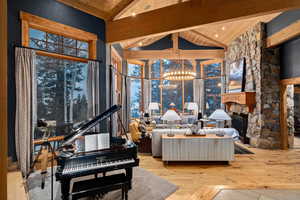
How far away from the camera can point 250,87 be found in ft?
19.4

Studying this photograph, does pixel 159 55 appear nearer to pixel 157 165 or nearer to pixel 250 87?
pixel 250 87

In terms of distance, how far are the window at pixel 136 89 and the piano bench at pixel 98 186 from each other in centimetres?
640

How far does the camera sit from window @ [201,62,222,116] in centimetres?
871

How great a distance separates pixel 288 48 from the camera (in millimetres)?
5027

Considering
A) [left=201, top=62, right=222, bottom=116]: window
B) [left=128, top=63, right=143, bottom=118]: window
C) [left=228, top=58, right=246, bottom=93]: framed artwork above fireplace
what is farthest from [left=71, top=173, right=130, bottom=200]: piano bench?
[left=201, top=62, right=222, bottom=116]: window

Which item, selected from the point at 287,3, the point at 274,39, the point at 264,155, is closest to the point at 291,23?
the point at 274,39

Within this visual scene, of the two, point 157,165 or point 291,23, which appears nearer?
point 157,165

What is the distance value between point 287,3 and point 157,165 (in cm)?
430

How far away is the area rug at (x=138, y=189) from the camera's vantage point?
2.63m

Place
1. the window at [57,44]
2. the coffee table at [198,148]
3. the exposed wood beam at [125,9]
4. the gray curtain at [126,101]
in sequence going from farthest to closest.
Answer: the gray curtain at [126,101]
the exposed wood beam at [125,9]
the coffee table at [198,148]
the window at [57,44]

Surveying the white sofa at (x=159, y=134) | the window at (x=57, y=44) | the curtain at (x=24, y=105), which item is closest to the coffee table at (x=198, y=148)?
the white sofa at (x=159, y=134)

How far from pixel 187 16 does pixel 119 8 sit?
6.49ft

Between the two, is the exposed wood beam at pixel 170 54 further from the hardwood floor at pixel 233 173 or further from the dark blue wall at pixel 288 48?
the hardwood floor at pixel 233 173

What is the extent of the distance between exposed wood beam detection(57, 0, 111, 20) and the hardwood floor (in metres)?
4.15
